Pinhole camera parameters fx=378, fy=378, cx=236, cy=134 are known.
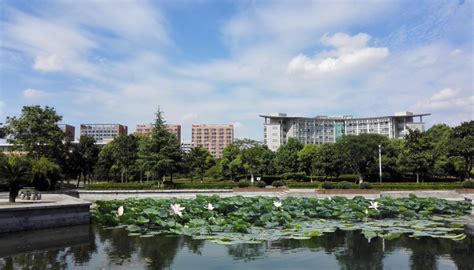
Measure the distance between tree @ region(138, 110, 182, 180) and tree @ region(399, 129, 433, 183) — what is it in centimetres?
2351

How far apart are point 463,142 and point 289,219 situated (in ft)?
90.3

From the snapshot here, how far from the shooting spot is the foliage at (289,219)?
1077 centimetres

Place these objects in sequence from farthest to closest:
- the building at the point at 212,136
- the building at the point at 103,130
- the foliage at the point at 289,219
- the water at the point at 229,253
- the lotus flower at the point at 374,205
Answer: the building at the point at 212,136
the building at the point at 103,130
the lotus flower at the point at 374,205
the foliage at the point at 289,219
the water at the point at 229,253

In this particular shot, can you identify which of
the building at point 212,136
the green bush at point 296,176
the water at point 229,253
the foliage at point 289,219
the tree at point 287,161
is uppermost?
the building at point 212,136

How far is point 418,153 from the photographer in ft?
125

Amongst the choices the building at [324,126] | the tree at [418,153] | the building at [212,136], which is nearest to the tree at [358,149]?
the tree at [418,153]

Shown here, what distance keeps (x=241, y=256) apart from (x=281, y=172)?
43.5 m

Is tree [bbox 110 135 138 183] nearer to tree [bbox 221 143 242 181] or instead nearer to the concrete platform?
tree [bbox 221 143 242 181]

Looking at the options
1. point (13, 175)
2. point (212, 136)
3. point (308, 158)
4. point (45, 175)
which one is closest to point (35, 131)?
point (45, 175)

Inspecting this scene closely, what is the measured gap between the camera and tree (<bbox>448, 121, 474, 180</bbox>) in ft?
108

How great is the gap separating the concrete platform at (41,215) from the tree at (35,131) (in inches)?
→ 817

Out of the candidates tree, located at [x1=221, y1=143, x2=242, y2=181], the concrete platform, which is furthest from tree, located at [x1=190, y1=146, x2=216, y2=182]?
the concrete platform

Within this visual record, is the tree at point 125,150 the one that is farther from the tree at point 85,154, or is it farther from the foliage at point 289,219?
the foliage at point 289,219

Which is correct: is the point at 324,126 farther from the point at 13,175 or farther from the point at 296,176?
the point at 13,175
